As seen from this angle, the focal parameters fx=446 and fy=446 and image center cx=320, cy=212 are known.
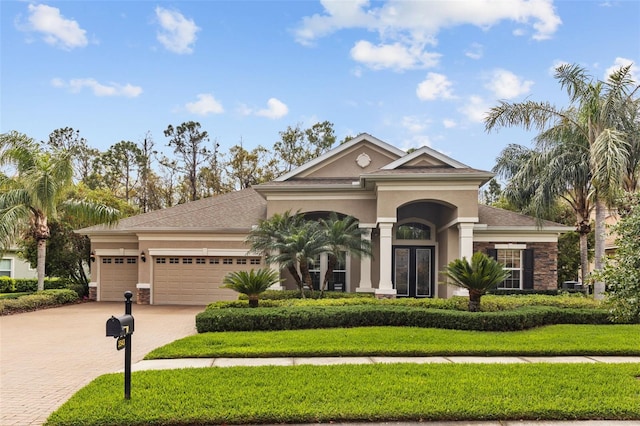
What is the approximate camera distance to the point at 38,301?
1647 centimetres

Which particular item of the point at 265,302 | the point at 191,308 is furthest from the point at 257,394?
the point at 191,308

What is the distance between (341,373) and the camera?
6.43m

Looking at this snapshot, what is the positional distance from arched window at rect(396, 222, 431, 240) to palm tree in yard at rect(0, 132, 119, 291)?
11503 millimetres

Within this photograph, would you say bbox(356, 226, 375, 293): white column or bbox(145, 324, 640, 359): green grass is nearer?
bbox(145, 324, 640, 359): green grass

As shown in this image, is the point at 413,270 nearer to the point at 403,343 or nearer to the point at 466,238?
the point at 466,238

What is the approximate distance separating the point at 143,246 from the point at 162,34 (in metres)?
8.13

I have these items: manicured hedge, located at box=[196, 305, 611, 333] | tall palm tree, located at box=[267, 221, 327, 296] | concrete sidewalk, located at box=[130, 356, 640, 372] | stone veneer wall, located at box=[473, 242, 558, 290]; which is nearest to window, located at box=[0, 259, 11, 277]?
tall palm tree, located at box=[267, 221, 327, 296]

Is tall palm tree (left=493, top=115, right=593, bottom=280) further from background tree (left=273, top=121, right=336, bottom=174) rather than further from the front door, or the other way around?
background tree (left=273, top=121, right=336, bottom=174)

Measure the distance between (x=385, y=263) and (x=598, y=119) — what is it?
8.13 metres

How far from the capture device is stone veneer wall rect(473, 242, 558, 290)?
56.0ft

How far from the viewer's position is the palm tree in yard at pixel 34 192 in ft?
53.4

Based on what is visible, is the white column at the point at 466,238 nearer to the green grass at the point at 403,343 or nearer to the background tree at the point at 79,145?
the green grass at the point at 403,343

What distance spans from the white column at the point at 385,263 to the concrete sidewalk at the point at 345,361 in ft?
24.4

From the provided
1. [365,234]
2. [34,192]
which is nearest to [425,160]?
[365,234]
